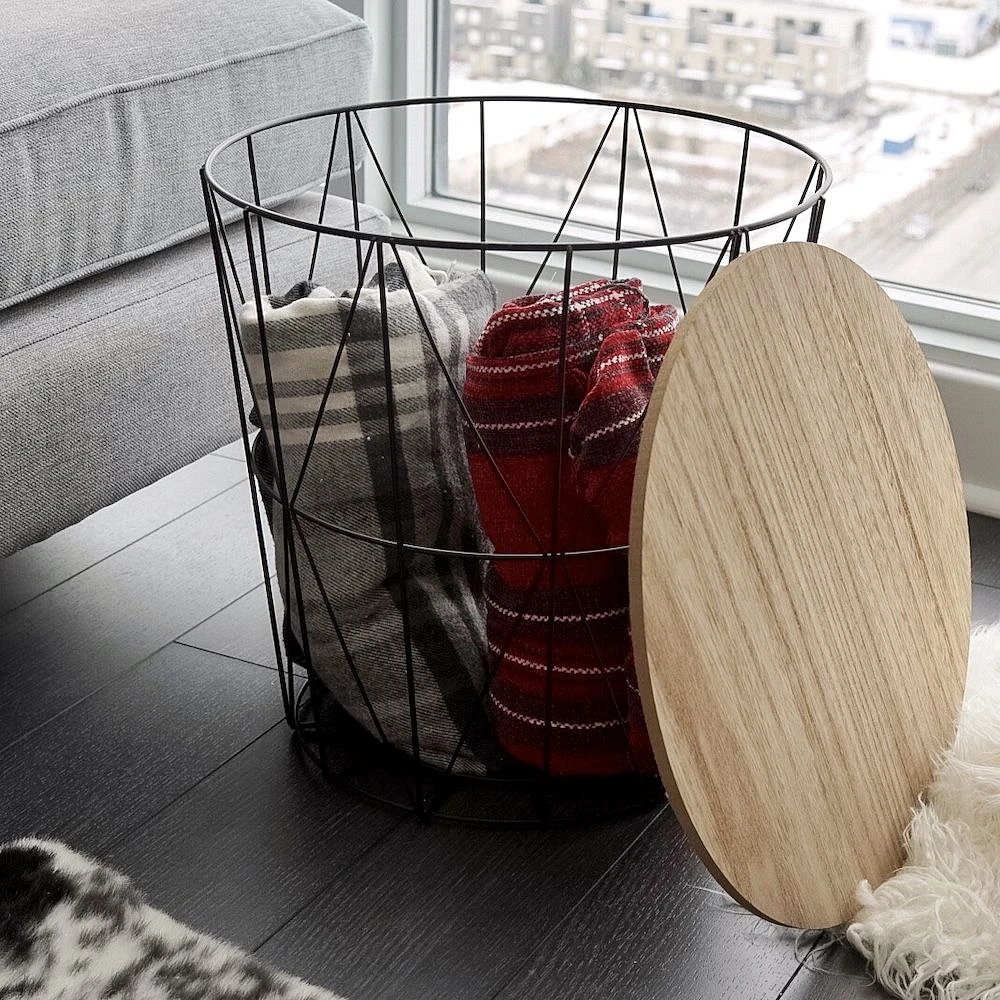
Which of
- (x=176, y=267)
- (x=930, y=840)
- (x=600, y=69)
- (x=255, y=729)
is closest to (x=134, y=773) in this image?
(x=255, y=729)

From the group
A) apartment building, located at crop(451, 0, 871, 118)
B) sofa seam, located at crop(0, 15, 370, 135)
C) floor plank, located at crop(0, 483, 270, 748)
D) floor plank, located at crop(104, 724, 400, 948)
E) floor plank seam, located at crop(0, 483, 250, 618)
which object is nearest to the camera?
floor plank, located at crop(104, 724, 400, 948)

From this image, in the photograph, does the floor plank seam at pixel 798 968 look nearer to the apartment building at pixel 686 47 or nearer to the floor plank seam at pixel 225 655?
the floor plank seam at pixel 225 655

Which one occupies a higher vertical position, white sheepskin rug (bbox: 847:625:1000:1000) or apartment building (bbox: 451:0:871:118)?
apartment building (bbox: 451:0:871:118)

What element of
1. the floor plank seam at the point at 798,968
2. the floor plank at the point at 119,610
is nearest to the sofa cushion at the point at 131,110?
the floor plank at the point at 119,610

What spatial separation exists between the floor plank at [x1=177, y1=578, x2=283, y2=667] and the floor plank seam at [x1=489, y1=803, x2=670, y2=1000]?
1.12 feet

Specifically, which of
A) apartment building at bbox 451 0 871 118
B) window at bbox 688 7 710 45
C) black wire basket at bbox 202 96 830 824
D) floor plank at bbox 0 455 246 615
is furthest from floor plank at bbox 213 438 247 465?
window at bbox 688 7 710 45

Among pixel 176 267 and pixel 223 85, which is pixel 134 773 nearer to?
pixel 176 267

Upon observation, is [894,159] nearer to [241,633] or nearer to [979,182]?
[979,182]

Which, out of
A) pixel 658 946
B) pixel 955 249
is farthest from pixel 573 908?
pixel 955 249

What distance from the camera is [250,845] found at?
35.1 inches

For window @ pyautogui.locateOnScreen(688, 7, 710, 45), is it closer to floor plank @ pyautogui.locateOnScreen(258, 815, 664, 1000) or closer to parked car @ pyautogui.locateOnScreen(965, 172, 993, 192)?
parked car @ pyautogui.locateOnScreen(965, 172, 993, 192)

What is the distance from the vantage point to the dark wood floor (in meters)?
0.80

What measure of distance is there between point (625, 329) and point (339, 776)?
37cm

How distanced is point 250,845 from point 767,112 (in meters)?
1.01
